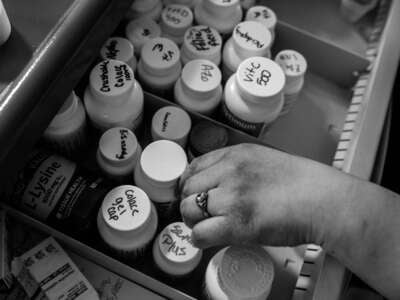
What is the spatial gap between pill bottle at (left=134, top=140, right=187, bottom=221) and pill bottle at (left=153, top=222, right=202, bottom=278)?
1.6 inches

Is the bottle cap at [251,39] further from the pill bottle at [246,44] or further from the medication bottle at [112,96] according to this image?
the medication bottle at [112,96]

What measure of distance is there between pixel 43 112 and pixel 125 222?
184mm

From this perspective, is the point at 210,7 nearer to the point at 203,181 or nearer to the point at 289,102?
the point at 289,102

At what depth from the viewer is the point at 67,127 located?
67 centimetres

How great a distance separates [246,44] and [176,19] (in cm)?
13

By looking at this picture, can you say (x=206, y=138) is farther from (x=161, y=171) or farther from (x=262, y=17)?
(x=262, y=17)

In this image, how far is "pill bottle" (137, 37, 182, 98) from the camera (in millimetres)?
722

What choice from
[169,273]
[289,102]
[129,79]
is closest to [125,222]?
[169,273]

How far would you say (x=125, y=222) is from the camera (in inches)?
23.5

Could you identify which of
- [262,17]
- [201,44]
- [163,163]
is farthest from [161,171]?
[262,17]

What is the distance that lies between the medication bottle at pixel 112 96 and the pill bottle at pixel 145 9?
0.16 meters

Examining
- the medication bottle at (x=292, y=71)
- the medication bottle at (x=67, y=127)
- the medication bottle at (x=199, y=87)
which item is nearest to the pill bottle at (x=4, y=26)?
the medication bottle at (x=67, y=127)

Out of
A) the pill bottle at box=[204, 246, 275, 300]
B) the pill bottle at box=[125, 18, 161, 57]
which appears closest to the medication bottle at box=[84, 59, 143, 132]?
the pill bottle at box=[125, 18, 161, 57]

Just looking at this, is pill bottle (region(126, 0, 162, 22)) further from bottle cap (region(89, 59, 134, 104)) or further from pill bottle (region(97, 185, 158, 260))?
pill bottle (region(97, 185, 158, 260))
